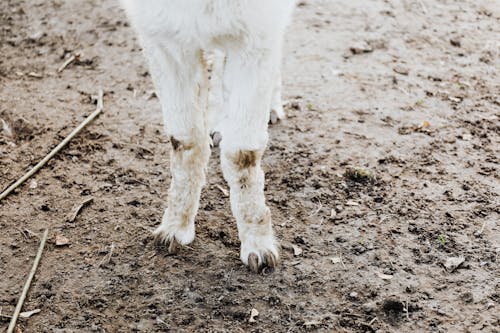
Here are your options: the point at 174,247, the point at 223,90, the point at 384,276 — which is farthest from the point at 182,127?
the point at 384,276

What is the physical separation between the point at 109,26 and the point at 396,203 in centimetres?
370

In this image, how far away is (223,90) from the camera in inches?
136

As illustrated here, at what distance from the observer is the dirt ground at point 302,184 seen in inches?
137

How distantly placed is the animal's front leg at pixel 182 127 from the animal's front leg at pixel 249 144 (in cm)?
20

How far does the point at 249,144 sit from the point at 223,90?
334 millimetres

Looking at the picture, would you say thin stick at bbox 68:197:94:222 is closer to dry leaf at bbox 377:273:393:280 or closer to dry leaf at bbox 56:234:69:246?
dry leaf at bbox 56:234:69:246

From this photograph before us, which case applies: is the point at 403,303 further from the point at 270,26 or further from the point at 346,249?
the point at 270,26

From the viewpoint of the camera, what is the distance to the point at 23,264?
3.78 metres

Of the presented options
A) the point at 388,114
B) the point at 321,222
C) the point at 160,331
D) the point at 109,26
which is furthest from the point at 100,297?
the point at 109,26

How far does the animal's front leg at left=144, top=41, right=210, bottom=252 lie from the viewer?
3361 mm

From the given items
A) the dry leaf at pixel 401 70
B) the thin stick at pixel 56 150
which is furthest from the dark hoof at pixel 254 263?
the dry leaf at pixel 401 70

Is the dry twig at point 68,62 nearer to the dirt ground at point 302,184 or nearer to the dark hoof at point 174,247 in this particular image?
the dirt ground at point 302,184

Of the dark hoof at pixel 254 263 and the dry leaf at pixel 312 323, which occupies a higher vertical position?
the dark hoof at pixel 254 263

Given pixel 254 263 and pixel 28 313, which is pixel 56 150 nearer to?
pixel 28 313
